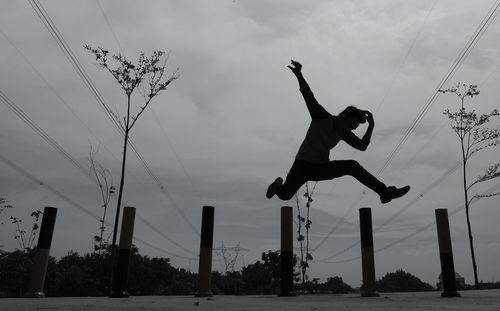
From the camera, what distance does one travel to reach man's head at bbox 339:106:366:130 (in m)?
5.54

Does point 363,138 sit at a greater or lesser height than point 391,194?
greater

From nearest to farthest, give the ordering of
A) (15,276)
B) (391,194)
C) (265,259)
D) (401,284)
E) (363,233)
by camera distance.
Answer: (391,194) < (363,233) < (265,259) < (15,276) < (401,284)

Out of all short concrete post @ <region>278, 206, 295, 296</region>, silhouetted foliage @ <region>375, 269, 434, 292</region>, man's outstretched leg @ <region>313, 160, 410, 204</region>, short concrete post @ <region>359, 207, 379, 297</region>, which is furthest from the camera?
silhouetted foliage @ <region>375, 269, 434, 292</region>

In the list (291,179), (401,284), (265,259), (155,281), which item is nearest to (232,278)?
(265,259)

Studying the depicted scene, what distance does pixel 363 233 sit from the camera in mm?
9250

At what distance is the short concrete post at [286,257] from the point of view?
355 inches

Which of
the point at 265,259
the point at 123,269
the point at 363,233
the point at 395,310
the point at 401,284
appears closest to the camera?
the point at 395,310

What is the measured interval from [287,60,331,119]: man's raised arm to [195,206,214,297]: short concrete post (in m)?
4.08

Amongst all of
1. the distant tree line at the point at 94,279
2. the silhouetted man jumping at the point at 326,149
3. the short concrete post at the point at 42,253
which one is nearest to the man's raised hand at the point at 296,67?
Result: the silhouetted man jumping at the point at 326,149

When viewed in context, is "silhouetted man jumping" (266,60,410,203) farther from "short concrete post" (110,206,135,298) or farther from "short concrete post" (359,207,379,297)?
"short concrete post" (110,206,135,298)

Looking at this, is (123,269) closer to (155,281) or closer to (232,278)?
(232,278)

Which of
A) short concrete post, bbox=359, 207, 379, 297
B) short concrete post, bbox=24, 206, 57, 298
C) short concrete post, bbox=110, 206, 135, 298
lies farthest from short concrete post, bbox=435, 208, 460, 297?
short concrete post, bbox=24, 206, 57, 298

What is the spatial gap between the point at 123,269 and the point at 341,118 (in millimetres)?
5419

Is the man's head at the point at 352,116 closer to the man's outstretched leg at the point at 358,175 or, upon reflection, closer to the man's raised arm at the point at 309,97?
the man's raised arm at the point at 309,97
